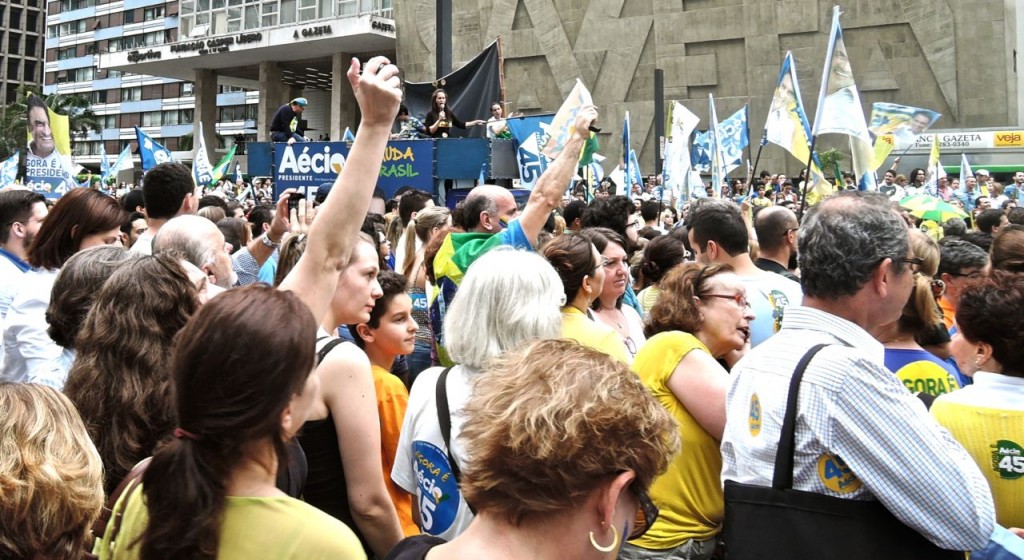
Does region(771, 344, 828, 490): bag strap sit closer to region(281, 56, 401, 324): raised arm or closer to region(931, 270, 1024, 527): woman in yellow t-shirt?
region(931, 270, 1024, 527): woman in yellow t-shirt

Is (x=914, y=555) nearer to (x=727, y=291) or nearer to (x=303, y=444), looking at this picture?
(x=727, y=291)

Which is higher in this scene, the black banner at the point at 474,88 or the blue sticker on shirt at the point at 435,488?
the black banner at the point at 474,88

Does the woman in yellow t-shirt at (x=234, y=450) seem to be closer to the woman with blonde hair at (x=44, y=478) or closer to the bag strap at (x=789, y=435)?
the woman with blonde hair at (x=44, y=478)

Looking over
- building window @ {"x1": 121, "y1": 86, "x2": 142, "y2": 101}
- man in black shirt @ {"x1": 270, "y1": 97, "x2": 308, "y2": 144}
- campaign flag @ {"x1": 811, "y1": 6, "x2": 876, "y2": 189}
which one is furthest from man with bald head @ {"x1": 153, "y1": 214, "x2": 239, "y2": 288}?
building window @ {"x1": 121, "y1": 86, "x2": 142, "y2": 101}

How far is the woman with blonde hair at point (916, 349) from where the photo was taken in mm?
3711

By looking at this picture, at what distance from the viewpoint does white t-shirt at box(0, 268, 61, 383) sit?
3783 mm

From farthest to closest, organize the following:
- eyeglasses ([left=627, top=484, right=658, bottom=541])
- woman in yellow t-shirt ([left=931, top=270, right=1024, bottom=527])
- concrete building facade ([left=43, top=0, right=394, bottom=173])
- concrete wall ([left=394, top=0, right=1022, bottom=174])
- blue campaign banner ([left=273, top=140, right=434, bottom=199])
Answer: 1. concrete building facade ([left=43, top=0, right=394, bottom=173])
2. concrete wall ([left=394, top=0, right=1022, bottom=174])
3. blue campaign banner ([left=273, top=140, right=434, bottom=199])
4. woman in yellow t-shirt ([left=931, top=270, right=1024, bottom=527])
5. eyeglasses ([left=627, top=484, right=658, bottom=541])

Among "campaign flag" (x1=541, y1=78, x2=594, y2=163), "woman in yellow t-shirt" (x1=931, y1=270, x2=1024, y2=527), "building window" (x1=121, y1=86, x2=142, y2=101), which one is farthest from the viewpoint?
"building window" (x1=121, y1=86, x2=142, y2=101)

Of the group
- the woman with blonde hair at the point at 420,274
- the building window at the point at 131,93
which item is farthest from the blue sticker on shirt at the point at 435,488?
the building window at the point at 131,93

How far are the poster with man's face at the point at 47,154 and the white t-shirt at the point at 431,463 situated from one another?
10438 millimetres

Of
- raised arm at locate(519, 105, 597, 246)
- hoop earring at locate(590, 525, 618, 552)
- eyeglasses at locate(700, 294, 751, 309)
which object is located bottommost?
hoop earring at locate(590, 525, 618, 552)

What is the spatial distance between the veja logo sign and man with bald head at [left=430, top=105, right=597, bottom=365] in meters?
6.07

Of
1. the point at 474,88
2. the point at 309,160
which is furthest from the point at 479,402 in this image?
the point at 474,88

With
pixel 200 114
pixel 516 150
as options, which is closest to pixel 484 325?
pixel 516 150
